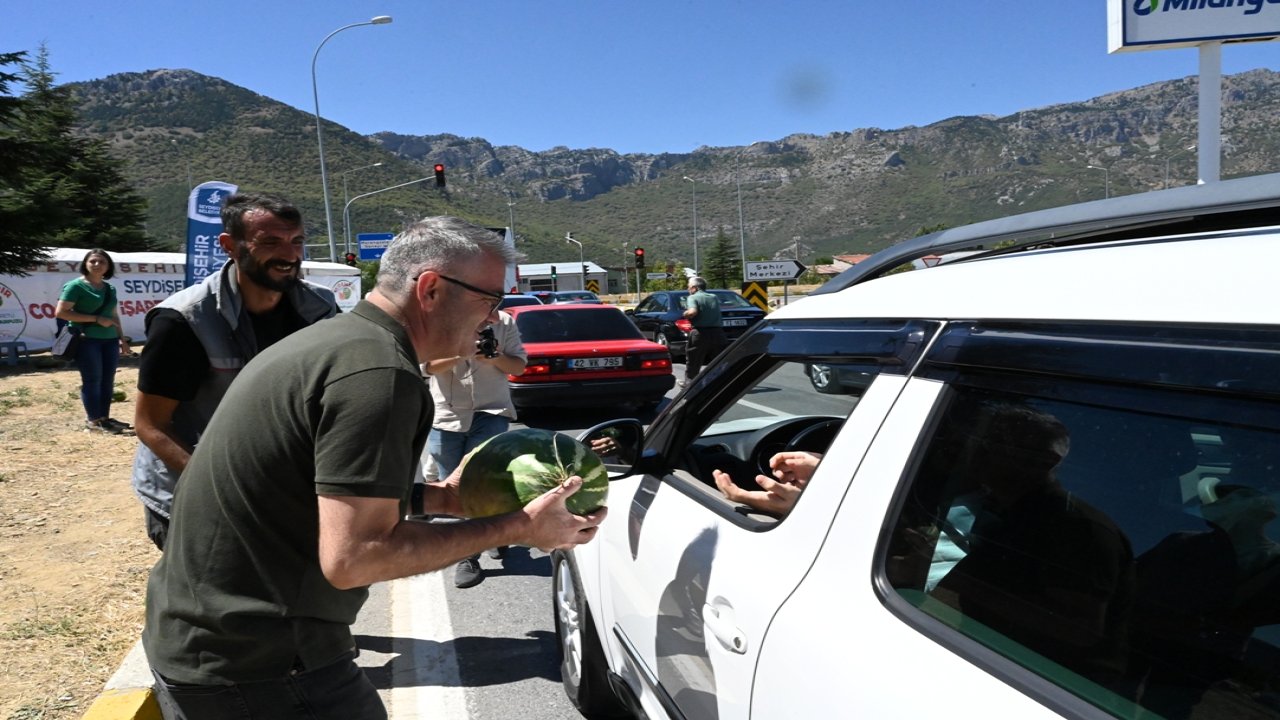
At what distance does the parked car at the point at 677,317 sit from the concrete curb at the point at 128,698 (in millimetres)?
13027

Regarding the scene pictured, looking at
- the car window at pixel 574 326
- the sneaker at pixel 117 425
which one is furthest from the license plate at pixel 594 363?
the sneaker at pixel 117 425

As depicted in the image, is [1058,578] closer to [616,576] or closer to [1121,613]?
[1121,613]

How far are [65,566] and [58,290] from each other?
1717cm

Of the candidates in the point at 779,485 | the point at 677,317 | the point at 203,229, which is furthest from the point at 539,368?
the point at 677,317

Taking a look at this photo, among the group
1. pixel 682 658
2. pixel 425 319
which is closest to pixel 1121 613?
pixel 682 658

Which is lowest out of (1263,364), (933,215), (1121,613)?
(1121,613)

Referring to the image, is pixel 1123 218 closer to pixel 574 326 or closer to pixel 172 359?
pixel 172 359

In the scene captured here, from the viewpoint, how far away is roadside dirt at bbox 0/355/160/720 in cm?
353

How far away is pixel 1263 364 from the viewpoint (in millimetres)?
928

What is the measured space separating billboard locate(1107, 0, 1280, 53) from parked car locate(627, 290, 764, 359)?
7.85 metres

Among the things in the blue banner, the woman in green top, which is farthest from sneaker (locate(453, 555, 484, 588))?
the blue banner

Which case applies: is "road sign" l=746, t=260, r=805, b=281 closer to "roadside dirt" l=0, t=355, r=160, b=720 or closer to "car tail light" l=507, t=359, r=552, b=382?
"car tail light" l=507, t=359, r=552, b=382

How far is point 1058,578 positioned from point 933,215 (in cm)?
12432

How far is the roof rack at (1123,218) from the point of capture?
1220 mm
